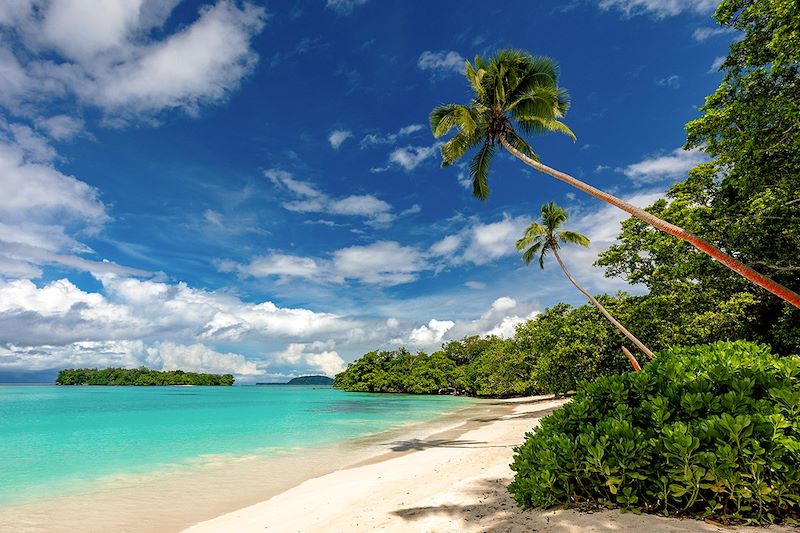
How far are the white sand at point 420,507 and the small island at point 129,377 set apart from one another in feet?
614

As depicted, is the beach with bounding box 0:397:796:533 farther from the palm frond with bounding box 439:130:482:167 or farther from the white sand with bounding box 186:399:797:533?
the palm frond with bounding box 439:130:482:167

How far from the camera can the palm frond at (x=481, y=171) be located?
15.6 metres

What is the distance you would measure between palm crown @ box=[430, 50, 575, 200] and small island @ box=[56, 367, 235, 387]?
18941 centimetres

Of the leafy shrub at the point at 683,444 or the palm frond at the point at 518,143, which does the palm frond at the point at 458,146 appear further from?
the leafy shrub at the point at 683,444

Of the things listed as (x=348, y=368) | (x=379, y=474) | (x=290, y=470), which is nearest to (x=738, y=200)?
(x=379, y=474)

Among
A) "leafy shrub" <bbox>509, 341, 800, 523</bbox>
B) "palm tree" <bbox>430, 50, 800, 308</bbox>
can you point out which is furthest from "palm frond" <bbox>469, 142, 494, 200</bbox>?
"leafy shrub" <bbox>509, 341, 800, 523</bbox>

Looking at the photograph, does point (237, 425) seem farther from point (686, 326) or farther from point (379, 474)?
point (686, 326)

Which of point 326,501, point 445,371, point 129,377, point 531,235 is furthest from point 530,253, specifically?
point 129,377

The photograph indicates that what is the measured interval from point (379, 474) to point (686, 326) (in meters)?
16.5

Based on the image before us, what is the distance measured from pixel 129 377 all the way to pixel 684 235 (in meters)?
201

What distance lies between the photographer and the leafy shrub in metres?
4.09

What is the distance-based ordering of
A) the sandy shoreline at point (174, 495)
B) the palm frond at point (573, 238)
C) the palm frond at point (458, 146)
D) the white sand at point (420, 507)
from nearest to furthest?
the white sand at point (420, 507) < the sandy shoreline at point (174, 495) < the palm frond at point (458, 146) < the palm frond at point (573, 238)

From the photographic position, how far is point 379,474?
11.7 m

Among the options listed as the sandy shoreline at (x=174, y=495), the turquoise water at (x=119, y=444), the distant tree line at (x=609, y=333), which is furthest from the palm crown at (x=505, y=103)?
the turquoise water at (x=119, y=444)
